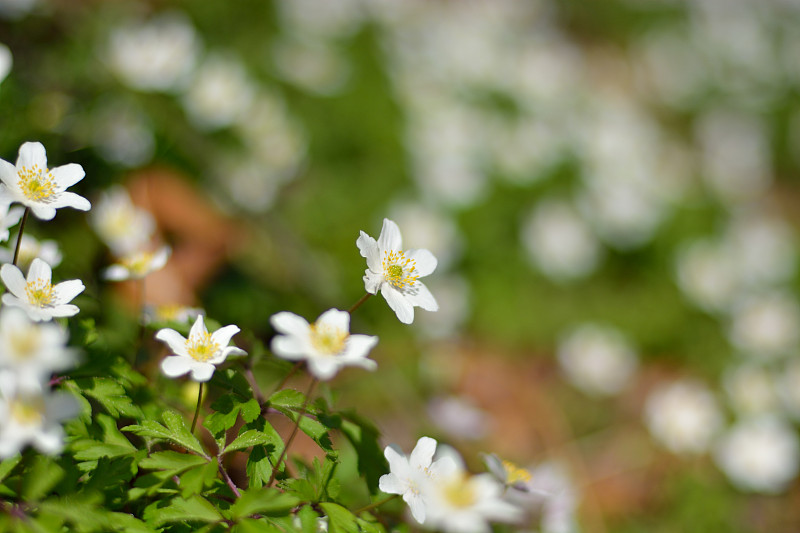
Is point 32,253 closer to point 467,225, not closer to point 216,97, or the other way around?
point 216,97

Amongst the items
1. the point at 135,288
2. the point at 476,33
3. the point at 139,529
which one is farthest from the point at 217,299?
the point at 476,33

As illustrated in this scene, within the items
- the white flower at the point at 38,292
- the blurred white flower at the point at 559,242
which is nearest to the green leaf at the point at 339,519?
the white flower at the point at 38,292

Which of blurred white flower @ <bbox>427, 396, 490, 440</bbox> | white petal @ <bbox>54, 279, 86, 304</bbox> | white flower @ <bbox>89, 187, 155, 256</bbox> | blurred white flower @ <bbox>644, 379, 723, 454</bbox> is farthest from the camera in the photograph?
blurred white flower @ <bbox>644, 379, 723, 454</bbox>

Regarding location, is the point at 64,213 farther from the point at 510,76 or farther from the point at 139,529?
the point at 510,76

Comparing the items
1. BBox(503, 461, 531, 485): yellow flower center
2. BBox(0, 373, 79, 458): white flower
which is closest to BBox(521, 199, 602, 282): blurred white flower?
BBox(503, 461, 531, 485): yellow flower center

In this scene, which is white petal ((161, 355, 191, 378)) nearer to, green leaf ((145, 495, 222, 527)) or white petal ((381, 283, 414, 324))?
green leaf ((145, 495, 222, 527))

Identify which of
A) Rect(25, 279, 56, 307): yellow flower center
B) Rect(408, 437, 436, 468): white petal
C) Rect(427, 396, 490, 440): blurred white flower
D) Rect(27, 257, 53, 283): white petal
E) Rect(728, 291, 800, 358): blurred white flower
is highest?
Rect(728, 291, 800, 358): blurred white flower

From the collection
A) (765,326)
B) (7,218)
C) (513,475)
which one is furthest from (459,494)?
(765,326)
